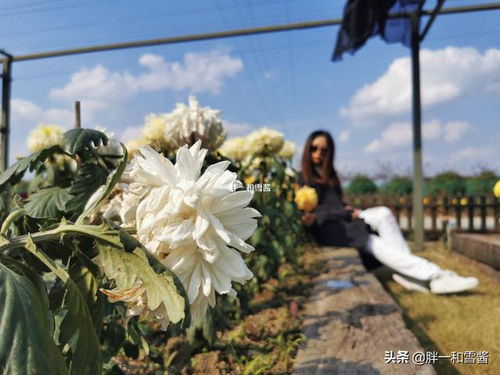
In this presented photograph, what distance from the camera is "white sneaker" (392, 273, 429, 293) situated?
3.34 meters

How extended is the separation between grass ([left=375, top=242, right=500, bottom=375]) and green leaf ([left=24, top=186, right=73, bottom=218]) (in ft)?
5.08

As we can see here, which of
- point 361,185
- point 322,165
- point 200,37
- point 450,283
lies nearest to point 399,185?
point 361,185

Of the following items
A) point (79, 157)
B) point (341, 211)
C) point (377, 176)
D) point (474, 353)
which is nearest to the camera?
point (79, 157)

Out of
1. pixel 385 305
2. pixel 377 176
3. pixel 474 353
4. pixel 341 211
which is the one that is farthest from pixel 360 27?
pixel 377 176

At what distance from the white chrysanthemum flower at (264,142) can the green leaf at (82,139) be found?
1.79 meters

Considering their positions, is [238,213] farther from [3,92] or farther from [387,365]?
[3,92]

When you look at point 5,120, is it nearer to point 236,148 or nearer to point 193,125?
point 236,148

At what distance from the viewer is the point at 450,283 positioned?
3092 mm

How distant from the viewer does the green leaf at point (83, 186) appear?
37.5 inches

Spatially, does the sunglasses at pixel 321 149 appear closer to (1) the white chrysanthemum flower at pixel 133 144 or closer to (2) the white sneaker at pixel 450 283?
(2) the white sneaker at pixel 450 283

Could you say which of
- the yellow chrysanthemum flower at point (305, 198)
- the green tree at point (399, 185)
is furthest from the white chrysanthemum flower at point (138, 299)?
the green tree at point (399, 185)

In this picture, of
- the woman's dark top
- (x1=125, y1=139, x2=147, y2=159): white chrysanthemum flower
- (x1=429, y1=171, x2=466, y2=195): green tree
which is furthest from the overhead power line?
(x1=429, y1=171, x2=466, y2=195): green tree

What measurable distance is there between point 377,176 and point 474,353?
34.4 feet

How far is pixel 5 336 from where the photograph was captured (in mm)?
403
